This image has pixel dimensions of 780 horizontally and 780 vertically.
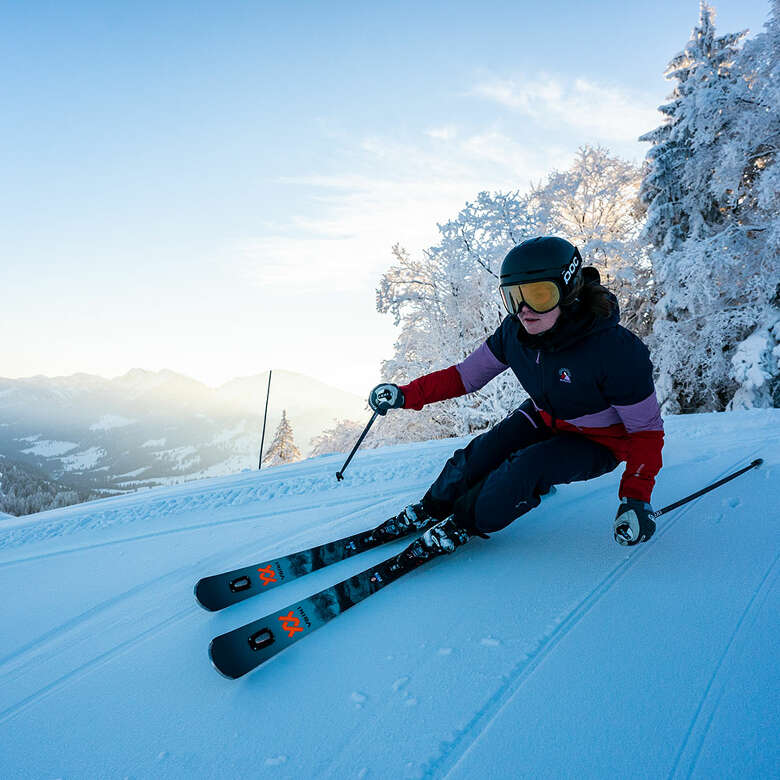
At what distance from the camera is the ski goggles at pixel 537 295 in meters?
2.22

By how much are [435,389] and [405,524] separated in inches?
Result: 34.7

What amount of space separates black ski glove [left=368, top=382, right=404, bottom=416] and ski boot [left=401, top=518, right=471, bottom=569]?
0.91 m

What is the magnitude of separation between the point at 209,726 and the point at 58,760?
0.43m

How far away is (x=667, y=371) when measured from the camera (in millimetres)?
12609

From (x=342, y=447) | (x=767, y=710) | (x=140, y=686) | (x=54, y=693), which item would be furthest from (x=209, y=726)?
(x=342, y=447)

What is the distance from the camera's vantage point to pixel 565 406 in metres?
2.40

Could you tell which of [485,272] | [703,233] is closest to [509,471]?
[485,272]

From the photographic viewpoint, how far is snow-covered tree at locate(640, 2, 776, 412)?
33.7 ft

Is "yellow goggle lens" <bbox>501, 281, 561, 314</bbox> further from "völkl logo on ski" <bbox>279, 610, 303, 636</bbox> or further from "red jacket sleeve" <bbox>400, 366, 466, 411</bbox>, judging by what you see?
"völkl logo on ski" <bbox>279, 610, 303, 636</bbox>

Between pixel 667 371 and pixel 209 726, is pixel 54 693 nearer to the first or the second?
pixel 209 726

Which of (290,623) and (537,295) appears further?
(537,295)

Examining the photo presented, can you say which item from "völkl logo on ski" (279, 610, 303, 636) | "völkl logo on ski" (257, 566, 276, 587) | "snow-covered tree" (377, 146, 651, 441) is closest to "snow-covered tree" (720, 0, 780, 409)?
"snow-covered tree" (377, 146, 651, 441)

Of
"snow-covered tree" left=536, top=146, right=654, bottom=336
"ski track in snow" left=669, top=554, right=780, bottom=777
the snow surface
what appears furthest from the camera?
"snow-covered tree" left=536, top=146, right=654, bottom=336

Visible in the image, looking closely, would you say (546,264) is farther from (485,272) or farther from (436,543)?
(485,272)
